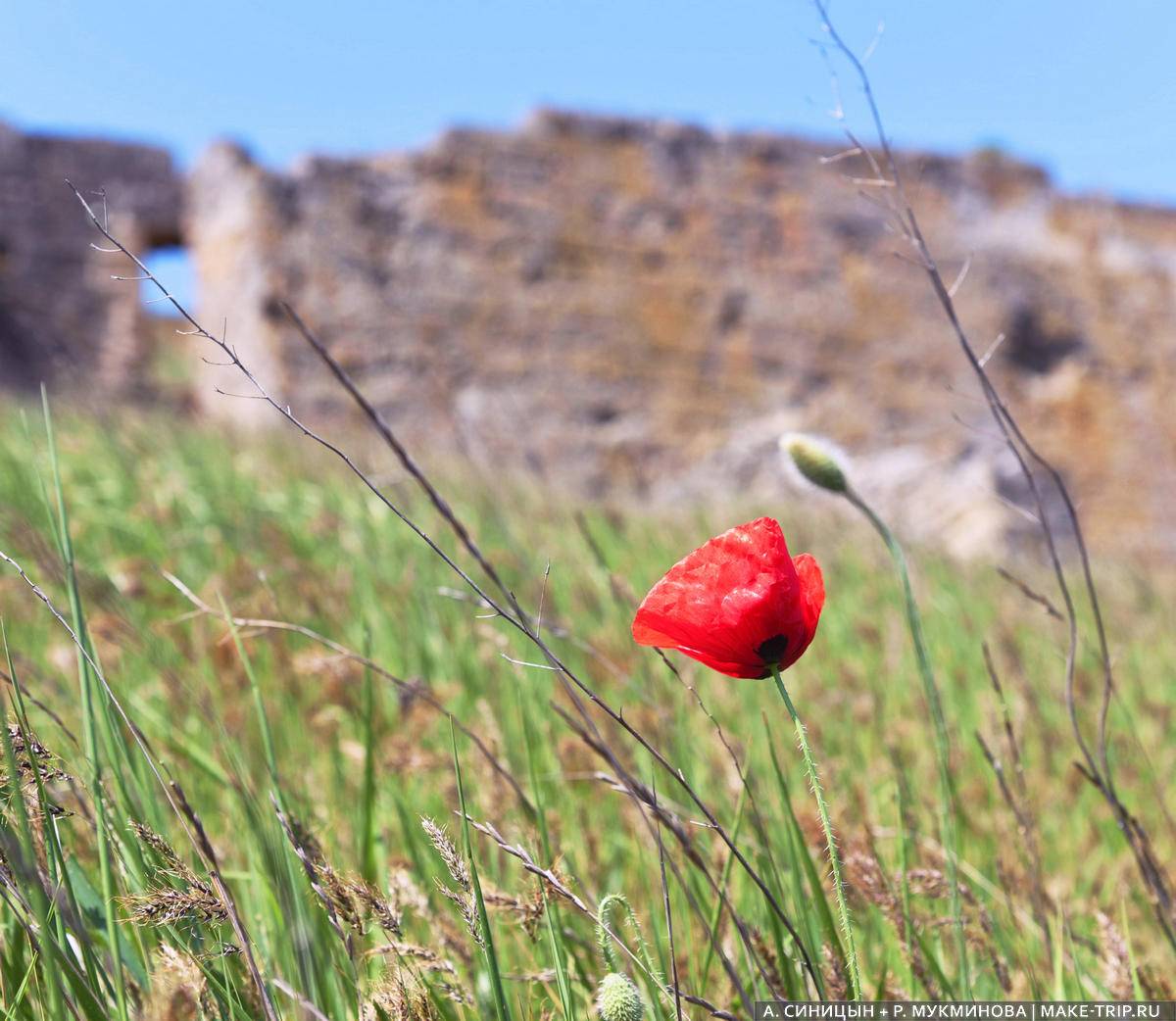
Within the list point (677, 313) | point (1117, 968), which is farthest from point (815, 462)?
point (677, 313)

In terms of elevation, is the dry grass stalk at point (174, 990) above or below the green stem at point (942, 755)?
below

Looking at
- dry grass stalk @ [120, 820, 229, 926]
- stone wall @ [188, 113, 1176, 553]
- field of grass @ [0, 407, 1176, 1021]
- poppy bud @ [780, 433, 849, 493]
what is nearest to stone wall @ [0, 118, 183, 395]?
stone wall @ [188, 113, 1176, 553]

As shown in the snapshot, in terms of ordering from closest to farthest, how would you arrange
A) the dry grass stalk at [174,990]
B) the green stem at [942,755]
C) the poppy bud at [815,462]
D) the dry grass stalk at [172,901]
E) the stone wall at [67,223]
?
the dry grass stalk at [174,990], the dry grass stalk at [172,901], the green stem at [942,755], the poppy bud at [815,462], the stone wall at [67,223]

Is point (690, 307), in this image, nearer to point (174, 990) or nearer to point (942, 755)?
point (942, 755)

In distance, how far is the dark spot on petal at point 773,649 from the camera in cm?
64

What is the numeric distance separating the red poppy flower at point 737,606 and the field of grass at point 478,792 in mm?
86

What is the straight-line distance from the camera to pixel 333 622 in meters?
1.92

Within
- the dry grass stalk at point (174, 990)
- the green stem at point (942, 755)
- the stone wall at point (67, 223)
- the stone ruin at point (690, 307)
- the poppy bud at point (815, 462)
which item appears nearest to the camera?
the dry grass stalk at point (174, 990)

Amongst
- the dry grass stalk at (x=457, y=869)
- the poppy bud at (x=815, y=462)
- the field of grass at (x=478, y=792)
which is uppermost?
the poppy bud at (x=815, y=462)

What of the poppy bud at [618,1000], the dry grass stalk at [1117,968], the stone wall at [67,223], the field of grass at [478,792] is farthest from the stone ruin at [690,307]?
the poppy bud at [618,1000]

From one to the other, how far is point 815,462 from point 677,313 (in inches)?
305

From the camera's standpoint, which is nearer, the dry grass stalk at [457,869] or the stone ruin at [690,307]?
the dry grass stalk at [457,869]

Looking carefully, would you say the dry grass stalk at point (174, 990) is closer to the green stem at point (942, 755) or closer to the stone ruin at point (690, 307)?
the green stem at point (942, 755)

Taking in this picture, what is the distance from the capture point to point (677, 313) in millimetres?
8484
